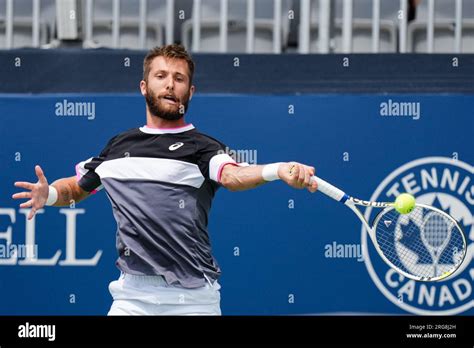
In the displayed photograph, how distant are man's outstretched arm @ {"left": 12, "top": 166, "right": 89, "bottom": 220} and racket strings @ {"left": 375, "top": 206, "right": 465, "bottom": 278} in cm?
184

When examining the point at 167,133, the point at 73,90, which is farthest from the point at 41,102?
the point at 167,133

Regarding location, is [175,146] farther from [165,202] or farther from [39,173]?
[39,173]

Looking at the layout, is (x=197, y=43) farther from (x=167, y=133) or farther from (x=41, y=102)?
(x=167, y=133)

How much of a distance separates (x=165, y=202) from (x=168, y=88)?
0.65m

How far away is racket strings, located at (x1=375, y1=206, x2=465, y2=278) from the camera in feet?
25.2

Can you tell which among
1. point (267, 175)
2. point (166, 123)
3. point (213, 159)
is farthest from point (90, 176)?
point (267, 175)

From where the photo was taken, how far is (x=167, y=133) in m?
6.87

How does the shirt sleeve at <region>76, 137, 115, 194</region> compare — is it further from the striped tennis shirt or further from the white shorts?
the white shorts

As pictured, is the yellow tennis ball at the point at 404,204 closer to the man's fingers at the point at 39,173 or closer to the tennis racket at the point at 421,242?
the tennis racket at the point at 421,242

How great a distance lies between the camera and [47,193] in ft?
22.2

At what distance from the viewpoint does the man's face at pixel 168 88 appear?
6.88 meters

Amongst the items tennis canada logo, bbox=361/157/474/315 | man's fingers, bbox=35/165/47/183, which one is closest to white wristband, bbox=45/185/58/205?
man's fingers, bbox=35/165/47/183

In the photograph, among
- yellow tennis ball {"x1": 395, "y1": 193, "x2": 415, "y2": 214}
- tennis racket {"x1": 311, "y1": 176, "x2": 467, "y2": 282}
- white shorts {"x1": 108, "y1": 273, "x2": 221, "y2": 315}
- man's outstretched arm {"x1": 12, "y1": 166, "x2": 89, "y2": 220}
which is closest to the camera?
yellow tennis ball {"x1": 395, "y1": 193, "x2": 415, "y2": 214}

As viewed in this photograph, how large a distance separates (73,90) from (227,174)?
2.16 m
